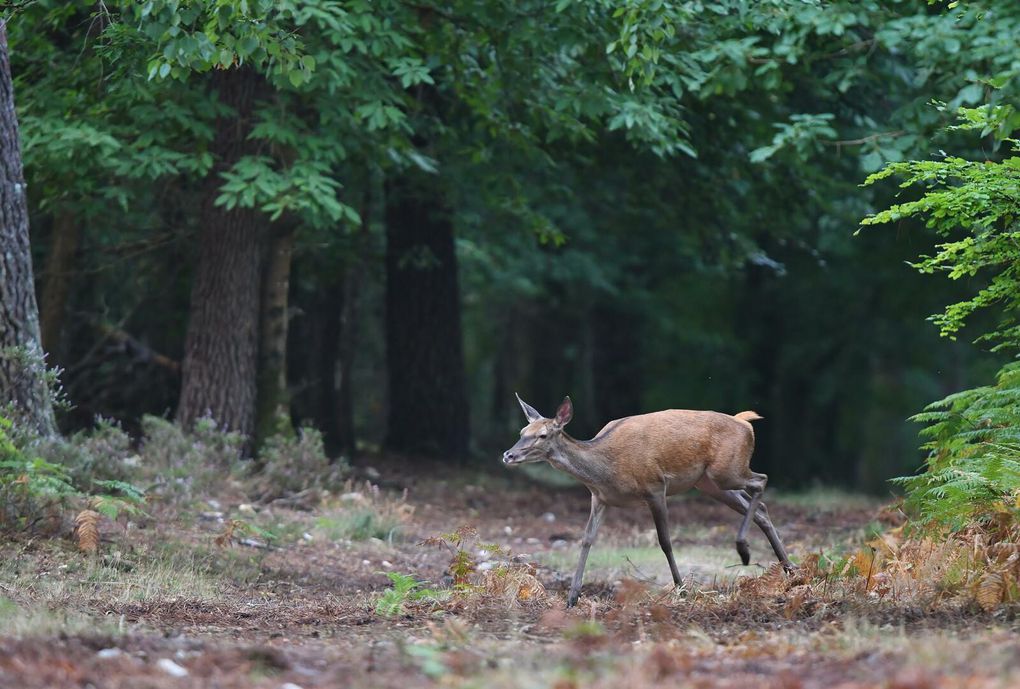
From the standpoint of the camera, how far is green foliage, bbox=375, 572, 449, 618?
7867 millimetres

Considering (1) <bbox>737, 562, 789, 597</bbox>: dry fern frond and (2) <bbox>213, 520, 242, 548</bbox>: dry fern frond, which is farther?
(2) <bbox>213, 520, 242, 548</bbox>: dry fern frond

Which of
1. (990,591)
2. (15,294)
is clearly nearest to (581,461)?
(990,591)

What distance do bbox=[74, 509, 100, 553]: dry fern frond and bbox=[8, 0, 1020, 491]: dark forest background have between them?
3.52 metres

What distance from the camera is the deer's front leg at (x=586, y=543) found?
349 inches

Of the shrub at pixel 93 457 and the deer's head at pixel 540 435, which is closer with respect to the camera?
the deer's head at pixel 540 435

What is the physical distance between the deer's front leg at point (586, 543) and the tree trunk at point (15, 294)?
479cm

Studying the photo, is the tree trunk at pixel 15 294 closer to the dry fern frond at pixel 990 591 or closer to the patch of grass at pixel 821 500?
the dry fern frond at pixel 990 591

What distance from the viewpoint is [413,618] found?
7703 mm

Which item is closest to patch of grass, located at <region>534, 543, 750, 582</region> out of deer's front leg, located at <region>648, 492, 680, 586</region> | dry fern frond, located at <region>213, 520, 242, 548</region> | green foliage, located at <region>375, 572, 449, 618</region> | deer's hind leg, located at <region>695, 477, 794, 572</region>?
deer's hind leg, located at <region>695, 477, 794, 572</region>

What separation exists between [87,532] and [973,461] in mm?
6374

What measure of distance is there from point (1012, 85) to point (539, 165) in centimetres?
730

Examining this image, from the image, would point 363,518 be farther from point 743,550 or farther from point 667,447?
point 743,550

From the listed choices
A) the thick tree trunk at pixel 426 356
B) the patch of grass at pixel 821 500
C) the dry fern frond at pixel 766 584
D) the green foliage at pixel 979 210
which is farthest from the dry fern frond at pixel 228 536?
the patch of grass at pixel 821 500

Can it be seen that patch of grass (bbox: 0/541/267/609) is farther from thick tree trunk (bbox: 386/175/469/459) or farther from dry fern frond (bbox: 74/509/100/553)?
thick tree trunk (bbox: 386/175/469/459)
